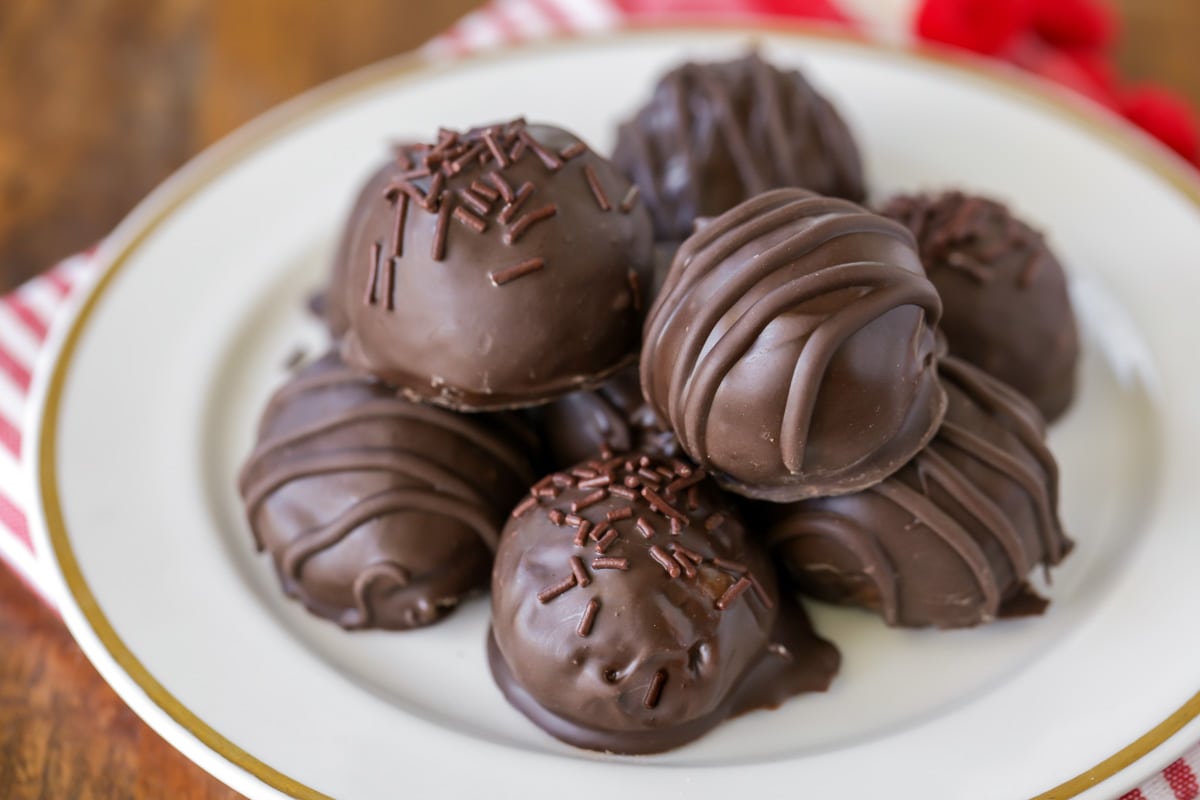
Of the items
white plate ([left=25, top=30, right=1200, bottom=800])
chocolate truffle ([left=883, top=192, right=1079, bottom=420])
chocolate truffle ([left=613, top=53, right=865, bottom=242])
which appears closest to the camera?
white plate ([left=25, top=30, right=1200, bottom=800])

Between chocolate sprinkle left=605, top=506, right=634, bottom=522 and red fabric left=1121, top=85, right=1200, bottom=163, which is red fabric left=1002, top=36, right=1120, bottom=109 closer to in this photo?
red fabric left=1121, top=85, right=1200, bottom=163

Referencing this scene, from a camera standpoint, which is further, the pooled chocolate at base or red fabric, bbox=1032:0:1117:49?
red fabric, bbox=1032:0:1117:49

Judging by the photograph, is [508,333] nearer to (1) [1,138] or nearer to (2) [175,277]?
(2) [175,277]

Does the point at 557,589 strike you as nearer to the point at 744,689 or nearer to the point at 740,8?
the point at 744,689

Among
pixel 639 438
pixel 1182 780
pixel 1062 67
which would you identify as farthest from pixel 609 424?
pixel 1062 67

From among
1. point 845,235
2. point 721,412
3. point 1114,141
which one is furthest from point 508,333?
point 1114,141

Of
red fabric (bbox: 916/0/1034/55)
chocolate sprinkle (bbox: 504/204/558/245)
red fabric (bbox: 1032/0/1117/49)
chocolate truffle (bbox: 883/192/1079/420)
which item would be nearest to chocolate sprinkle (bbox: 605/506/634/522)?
chocolate sprinkle (bbox: 504/204/558/245)
